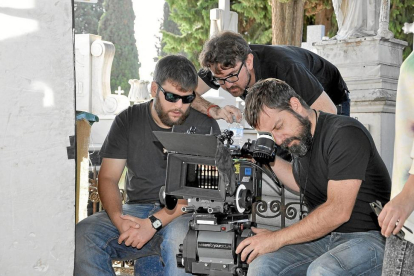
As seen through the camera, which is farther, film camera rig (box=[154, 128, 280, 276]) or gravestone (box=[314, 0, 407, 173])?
gravestone (box=[314, 0, 407, 173])

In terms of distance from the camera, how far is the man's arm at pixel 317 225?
2.90 m

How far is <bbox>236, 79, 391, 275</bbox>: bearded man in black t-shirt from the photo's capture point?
2.90 meters

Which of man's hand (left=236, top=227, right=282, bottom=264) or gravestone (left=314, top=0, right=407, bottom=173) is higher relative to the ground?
gravestone (left=314, top=0, right=407, bottom=173)

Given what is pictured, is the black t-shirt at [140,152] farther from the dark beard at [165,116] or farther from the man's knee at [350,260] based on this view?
the man's knee at [350,260]

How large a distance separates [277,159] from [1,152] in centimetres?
147

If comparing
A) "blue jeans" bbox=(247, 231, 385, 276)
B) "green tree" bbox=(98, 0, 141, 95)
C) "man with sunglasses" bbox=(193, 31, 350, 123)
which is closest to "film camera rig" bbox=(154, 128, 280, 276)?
"blue jeans" bbox=(247, 231, 385, 276)

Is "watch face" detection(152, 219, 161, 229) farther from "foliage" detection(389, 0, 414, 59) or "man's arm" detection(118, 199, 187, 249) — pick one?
"foliage" detection(389, 0, 414, 59)

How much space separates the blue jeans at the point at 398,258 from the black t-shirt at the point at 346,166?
66cm

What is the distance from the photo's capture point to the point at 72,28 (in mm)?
2854

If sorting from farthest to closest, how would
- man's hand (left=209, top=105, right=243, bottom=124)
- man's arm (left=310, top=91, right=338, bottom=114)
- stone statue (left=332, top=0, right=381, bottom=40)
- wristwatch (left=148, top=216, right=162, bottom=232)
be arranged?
1. stone statue (left=332, top=0, right=381, bottom=40)
2. man's hand (left=209, top=105, right=243, bottom=124)
3. man's arm (left=310, top=91, right=338, bottom=114)
4. wristwatch (left=148, top=216, right=162, bottom=232)

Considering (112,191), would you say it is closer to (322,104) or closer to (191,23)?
(322,104)

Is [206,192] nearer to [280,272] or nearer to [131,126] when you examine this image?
[280,272]

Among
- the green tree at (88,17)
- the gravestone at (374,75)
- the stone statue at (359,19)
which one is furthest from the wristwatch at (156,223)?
the green tree at (88,17)

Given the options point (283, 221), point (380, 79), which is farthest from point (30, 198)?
point (380, 79)
